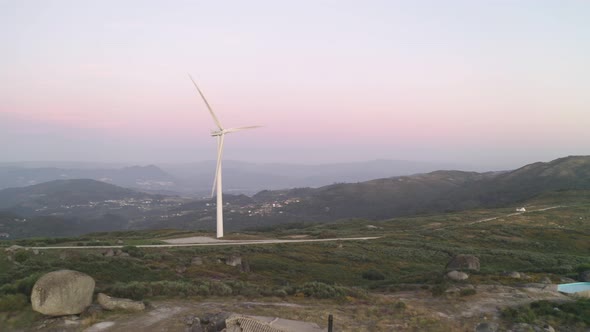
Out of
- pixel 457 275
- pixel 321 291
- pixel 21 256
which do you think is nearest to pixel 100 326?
pixel 321 291

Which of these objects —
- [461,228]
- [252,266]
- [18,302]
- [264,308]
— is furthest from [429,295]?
[461,228]

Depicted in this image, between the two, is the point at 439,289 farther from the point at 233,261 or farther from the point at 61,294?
the point at 61,294

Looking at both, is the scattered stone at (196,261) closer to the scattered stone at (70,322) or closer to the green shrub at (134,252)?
the green shrub at (134,252)

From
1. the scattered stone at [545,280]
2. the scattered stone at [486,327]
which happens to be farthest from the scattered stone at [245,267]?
the scattered stone at [545,280]

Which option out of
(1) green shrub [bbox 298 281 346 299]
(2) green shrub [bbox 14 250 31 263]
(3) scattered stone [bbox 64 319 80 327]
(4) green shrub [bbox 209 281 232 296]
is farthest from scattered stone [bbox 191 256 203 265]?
(3) scattered stone [bbox 64 319 80 327]

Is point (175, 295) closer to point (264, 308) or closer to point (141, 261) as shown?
point (264, 308)
